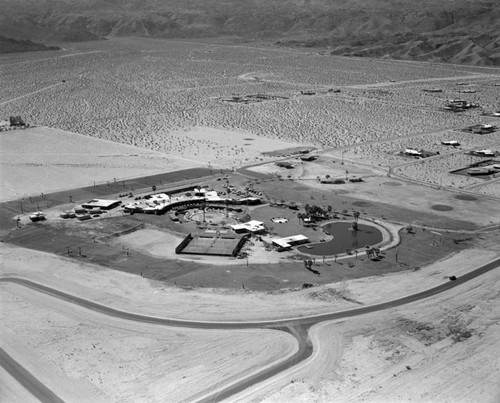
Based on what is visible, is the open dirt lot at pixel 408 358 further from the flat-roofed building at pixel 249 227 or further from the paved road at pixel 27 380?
the flat-roofed building at pixel 249 227

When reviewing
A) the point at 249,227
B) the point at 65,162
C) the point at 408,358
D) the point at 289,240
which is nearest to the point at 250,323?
the point at 408,358

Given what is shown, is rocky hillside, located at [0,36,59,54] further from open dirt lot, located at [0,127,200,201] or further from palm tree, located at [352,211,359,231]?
palm tree, located at [352,211,359,231]

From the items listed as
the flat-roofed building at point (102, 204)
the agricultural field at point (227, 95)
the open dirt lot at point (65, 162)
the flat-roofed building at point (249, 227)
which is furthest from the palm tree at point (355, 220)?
the agricultural field at point (227, 95)

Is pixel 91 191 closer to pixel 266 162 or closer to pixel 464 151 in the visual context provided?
pixel 266 162

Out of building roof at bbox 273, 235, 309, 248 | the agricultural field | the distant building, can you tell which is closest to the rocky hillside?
the agricultural field

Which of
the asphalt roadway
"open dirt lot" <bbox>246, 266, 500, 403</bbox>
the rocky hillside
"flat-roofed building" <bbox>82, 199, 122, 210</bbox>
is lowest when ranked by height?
"open dirt lot" <bbox>246, 266, 500, 403</bbox>

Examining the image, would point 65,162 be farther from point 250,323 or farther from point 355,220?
point 250,323
